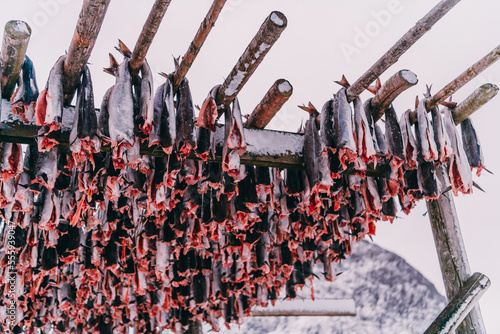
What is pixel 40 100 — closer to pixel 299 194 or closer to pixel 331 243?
pixel 299 194

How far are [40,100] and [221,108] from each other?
3.67 feet

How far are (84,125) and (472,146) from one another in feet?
9.30

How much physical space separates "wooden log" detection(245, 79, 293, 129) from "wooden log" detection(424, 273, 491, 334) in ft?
7.04

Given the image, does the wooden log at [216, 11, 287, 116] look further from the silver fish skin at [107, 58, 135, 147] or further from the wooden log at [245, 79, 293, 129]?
the silver fish skin at [107, 58, 135, 147]

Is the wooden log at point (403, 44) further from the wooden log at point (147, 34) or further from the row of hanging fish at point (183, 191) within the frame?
the wooden log at point (147, 34)

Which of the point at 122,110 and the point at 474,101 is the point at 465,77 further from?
the point at 122,110

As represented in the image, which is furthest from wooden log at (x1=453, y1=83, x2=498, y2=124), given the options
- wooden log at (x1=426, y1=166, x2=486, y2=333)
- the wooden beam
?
the wooden beam

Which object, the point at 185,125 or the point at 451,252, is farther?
the point at 451,252

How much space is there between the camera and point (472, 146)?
3.75 m

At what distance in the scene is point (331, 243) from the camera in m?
5.13

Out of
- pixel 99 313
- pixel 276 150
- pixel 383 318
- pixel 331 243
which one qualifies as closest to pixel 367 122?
pixel 276 150

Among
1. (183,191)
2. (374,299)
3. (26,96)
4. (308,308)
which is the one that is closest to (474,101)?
(183,191)

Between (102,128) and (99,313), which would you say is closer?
(102,128)

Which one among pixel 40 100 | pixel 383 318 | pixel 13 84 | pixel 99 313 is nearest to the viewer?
pixel 40 100
